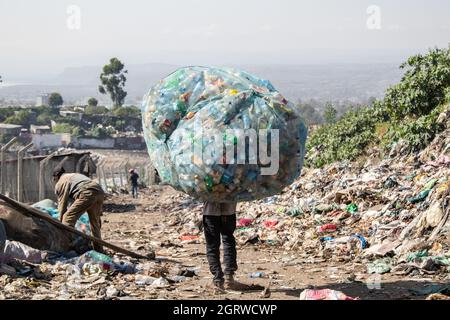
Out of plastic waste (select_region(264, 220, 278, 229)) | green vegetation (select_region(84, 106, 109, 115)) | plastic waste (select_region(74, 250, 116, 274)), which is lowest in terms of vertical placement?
green vegetation (select_region(84, 106, 109, 115))

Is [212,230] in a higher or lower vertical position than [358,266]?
higher

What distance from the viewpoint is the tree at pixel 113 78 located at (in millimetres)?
→ 110069

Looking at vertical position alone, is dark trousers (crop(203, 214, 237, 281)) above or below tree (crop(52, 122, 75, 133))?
above

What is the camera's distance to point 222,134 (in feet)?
19.1

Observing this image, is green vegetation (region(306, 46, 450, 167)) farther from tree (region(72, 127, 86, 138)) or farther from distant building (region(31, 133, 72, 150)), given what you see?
tree (region(72, 127, 86, 138))

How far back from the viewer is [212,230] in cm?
653

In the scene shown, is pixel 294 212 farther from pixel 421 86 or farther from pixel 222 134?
pixel 222 134

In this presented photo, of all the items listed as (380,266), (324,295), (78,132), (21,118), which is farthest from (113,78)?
(324,295)

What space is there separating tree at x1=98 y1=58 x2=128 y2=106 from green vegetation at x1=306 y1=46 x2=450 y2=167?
301ft

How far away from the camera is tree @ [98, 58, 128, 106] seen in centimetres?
11007

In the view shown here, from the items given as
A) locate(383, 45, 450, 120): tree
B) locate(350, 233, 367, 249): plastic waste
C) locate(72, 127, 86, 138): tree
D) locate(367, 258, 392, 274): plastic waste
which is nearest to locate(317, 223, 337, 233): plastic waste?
locate(350, 233, 367, 249): plastic waste

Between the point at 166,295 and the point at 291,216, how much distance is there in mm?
5916

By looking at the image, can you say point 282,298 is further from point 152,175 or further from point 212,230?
point 152,175

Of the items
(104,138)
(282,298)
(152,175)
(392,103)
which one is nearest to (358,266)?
(282,298)
